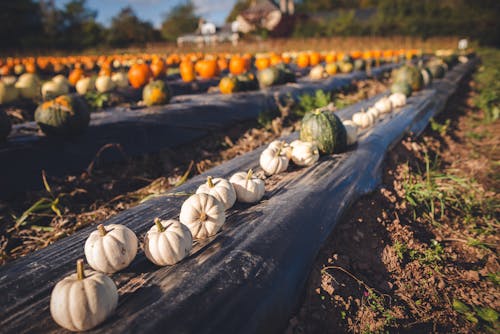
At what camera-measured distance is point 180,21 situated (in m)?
88.3

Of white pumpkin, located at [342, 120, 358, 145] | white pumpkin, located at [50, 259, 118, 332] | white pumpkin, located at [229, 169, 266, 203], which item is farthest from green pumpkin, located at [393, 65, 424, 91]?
white pumpkin, located at [50, 259, 118, 332]

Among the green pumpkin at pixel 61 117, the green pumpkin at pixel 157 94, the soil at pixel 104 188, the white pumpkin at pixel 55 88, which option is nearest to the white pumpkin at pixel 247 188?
the soil at pixel 104 188

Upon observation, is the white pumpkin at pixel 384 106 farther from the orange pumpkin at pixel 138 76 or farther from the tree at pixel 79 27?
the tree at pixel 79 27

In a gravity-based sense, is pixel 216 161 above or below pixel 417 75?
below

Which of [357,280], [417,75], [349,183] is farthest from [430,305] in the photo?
[417,75]

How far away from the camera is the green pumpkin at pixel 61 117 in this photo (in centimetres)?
432

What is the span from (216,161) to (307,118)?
2.05 m

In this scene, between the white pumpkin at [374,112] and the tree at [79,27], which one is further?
the tree at [79,27]

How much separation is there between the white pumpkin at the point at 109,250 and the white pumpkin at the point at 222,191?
2.40 feet

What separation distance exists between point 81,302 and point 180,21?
98466 mm

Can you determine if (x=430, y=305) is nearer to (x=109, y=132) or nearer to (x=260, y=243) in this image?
(x=260, y=243)

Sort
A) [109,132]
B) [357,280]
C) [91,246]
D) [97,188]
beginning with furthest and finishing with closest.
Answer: [109,132] < [97,188] < [357,280] < [91,246]

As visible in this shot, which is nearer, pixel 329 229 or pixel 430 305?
pixel 430 305

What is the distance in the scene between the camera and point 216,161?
17.6ft
